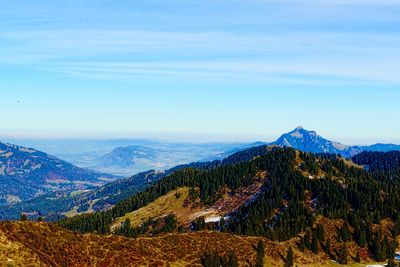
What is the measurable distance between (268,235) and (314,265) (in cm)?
2806

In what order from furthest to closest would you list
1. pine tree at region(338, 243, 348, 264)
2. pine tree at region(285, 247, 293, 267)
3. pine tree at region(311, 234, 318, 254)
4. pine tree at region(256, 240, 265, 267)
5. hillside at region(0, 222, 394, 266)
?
pine tree at region(311, 234, 318, 254) < pine tree at region(338, 243, 348, 264) < pine tree at region(285, 247, 293, 267) < pine tree at region(256, 240, 265, 267) < hillside at region(0, 222, 394, 266)

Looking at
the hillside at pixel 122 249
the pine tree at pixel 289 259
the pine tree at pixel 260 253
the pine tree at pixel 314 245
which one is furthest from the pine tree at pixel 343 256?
the pine tree at pixel 260 253

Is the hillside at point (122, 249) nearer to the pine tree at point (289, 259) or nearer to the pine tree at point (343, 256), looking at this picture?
the pine tree at point (289, 259)

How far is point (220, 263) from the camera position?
5861 inches

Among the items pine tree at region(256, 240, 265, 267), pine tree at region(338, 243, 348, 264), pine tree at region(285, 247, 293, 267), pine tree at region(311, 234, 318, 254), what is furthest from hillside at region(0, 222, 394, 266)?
pine tree at region(338, 243, 348, 264)

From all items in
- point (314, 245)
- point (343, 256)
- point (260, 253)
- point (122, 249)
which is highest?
point (122, 249)

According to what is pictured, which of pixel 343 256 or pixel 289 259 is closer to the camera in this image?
pixel 289 259

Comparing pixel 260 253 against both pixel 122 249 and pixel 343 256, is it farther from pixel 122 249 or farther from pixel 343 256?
pixel 122 249

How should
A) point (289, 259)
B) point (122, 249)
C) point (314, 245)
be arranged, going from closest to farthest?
point (122, 249) < point (289, 259) < point (314, 245)

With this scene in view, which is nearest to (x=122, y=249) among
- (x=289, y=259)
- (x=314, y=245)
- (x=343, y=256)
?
(x=289, y=259)

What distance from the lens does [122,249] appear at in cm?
14438

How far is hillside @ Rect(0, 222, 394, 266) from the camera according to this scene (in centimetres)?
12144

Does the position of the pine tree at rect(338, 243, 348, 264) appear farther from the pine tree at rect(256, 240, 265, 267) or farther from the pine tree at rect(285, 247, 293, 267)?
the pine tree at rect(256, 240, 265, 267)

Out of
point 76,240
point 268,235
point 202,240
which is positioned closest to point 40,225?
point 76,240
